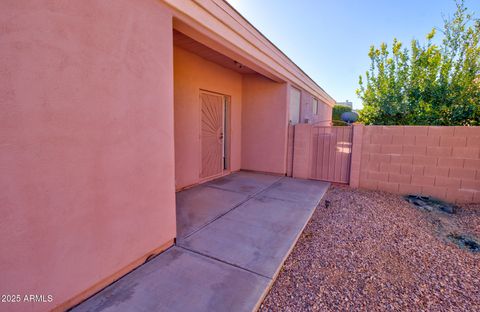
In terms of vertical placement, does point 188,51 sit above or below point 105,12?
above

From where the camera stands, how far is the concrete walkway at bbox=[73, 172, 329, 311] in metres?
1.97

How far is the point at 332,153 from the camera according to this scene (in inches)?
239

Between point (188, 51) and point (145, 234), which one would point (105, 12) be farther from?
point (188, 51)

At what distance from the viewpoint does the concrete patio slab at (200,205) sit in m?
3.47

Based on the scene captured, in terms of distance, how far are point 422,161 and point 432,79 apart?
7.27ft

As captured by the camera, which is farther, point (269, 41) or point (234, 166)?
point (234, 166)

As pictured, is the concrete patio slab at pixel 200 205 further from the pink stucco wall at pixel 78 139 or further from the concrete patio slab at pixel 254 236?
the pink stucco wall at pixel 78 139

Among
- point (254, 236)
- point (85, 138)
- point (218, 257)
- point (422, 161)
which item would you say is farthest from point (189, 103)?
point (422, 161)

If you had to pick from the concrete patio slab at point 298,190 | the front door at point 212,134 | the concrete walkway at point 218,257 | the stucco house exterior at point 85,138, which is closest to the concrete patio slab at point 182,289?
the concrete walkway at point 218,257

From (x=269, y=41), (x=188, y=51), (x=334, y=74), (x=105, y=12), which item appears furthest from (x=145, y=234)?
(x=334, y=74)

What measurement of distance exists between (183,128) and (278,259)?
3607mm

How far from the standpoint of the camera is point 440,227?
11.8ft

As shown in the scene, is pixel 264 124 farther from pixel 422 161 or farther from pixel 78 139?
pixel 78 139

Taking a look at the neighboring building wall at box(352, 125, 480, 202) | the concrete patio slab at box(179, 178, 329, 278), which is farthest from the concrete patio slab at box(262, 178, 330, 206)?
the neighboring building wall at box(352, 125, 480, 202)
